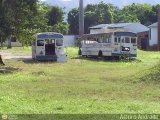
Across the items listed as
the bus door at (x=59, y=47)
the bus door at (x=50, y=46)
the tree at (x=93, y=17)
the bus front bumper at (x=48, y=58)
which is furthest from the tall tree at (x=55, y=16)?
the bus front bumper at (x=48, y=58)

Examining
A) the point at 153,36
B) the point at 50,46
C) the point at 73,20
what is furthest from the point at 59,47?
the point at 73,20

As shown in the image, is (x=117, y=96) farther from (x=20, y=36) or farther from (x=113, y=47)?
(x=113, y=47)

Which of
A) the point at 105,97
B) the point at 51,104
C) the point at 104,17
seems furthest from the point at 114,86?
the point at 104,17

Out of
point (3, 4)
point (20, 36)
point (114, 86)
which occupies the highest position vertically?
point (3, 4)

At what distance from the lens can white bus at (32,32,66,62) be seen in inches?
1428

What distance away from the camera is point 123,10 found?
112688 millimetres

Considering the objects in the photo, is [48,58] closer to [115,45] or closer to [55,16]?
[115,45]

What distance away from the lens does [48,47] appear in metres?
36.7

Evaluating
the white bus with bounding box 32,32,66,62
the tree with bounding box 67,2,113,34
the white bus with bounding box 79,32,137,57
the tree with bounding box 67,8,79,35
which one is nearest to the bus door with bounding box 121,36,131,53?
the white bus with bounding box 79,32,137,57

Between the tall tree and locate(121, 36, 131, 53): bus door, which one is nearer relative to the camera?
→ locate(121, 36, 131, 53): bus door

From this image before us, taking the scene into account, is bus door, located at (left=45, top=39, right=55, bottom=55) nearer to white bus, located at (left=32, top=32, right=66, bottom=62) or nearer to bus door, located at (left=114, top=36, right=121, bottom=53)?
white bus, located at (left=32, top=32, right=66, bottom=62)

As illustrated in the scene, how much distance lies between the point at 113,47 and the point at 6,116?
29176mm

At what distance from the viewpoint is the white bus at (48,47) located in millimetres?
36281

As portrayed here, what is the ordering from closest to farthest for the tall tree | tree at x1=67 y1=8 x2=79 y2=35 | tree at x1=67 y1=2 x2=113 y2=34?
the tall tree → tree at x1=67 y1=2 x2=113 y2=34 → tree at x1=67 y1=8 x2=79 y2=35
